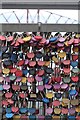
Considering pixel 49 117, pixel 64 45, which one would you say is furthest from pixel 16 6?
pixel 49 117

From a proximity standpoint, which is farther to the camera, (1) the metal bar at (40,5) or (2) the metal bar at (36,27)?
(1) the metal bar at (40,5)

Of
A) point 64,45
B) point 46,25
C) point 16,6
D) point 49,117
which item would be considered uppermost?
point 16,6

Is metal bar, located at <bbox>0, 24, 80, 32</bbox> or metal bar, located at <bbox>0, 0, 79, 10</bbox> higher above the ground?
metal bar, located at <bbox>0, 0, 79, 10</bbox>

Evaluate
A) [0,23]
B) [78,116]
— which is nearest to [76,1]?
[0,23]

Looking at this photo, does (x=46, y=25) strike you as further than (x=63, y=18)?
No

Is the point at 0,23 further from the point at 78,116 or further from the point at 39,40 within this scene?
the point at 78,116

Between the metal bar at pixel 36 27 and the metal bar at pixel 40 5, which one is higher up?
the metal bar at pixel 40 5

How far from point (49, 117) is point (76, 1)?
1.37 metres

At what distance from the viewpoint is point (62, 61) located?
2.35 m

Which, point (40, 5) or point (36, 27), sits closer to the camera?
point (36, 27)

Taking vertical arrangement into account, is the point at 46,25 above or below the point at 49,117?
above

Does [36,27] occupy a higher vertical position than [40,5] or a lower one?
lower

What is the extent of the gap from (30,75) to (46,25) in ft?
1.80

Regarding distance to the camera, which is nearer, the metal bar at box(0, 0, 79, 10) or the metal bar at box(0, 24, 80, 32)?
the metal bar at box(0, 24, 80, 32)
